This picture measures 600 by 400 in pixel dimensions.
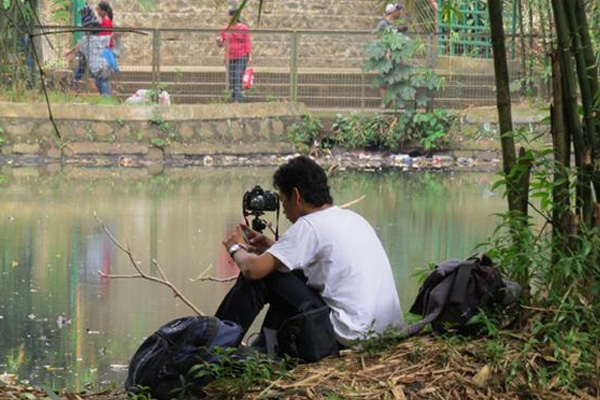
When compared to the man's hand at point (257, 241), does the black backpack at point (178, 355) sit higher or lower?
lower

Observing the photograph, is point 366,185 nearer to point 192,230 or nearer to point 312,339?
point 192,230

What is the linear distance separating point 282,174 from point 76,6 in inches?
726

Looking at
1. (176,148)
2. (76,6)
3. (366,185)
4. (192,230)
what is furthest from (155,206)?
(76,6)

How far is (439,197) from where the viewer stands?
16.8 metres

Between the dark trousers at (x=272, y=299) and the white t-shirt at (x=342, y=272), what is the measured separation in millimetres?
64

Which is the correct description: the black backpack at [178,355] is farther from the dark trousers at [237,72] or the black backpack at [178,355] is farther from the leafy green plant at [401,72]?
the dark trousers at [237,72]

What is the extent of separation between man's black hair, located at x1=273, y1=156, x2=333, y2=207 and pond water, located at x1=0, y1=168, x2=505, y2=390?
1.86m

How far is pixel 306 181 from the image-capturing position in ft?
19.4

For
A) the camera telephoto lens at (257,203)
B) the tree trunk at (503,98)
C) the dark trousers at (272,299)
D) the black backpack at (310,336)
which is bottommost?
the black backpack at (310,336)

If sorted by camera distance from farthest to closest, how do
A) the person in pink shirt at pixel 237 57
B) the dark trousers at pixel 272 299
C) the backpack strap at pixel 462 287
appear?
the person in pink shirt at pixel 237 57
the dark trousers at pixel 272 299
the backpack strap at pixel 462 287

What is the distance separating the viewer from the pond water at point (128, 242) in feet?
27.2

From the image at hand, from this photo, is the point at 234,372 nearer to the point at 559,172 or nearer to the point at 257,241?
the point at 257,241

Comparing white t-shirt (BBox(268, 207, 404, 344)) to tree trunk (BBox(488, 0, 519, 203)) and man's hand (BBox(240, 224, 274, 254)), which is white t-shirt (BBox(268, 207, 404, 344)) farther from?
tree trunk (BBox(488, 0, 519, 203))

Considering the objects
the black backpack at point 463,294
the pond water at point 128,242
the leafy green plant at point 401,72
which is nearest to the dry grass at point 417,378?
the black backpack at point 463,294
